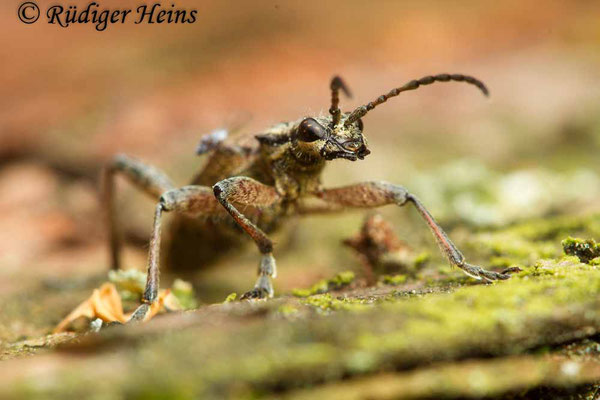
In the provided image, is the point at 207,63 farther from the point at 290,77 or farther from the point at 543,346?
the point at 543,346

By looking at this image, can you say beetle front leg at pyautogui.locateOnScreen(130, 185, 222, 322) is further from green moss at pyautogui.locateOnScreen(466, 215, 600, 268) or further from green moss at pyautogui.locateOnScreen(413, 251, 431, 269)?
green moss at pyautogui.locateOnScreen(466, 215, 600, 268)

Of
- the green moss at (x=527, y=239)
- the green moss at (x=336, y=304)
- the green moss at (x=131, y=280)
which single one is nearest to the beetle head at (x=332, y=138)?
the green moss at (x=527, y=239)

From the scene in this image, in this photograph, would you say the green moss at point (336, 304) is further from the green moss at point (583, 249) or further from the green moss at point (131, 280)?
the green moss at point (131, 280)

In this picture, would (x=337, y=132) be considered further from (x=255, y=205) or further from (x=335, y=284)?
(x=335, y=284)

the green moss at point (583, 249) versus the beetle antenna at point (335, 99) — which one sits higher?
the beetle antenna at point (335, 99)

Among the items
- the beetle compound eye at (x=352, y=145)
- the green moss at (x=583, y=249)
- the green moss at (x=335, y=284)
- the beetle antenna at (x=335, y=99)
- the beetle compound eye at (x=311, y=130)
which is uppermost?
the beetle antenna at (x=335, y=99)

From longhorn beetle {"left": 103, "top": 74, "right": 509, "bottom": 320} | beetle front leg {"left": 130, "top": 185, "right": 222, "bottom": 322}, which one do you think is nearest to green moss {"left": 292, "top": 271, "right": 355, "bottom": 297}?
longhorn beetle {"left": 103, "top": 74, "right": 509, "bottom": 320}

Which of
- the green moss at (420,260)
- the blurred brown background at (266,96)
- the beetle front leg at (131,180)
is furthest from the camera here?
the blurred brown background at (266,96)

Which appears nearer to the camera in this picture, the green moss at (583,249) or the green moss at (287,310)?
the green moss at (287,310)
